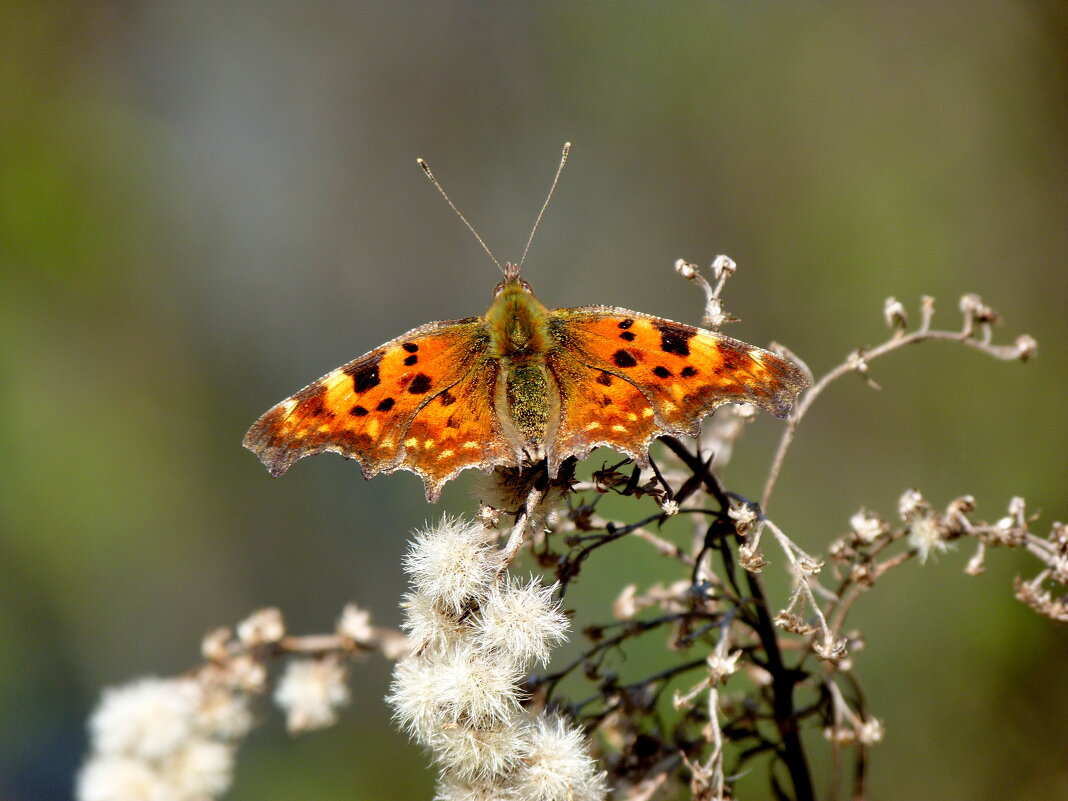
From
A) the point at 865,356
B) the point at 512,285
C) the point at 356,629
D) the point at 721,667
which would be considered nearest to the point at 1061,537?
the point at 865,356

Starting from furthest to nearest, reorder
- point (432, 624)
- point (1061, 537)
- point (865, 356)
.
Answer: point (865, 356) → point (1061, 537) → point (432, 624)

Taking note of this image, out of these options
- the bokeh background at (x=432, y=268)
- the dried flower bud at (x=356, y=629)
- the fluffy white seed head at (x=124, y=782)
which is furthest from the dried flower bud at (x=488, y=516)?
the bokeh background at (x=432, y=268)

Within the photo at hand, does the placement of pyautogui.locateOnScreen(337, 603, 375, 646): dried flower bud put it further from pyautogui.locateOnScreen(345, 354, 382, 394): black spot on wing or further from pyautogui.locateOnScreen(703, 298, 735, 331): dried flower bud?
pyautogui.locateOnScreen(703, 298, 735, 331): dried flower bud

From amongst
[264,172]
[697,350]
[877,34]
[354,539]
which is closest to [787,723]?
[697,350]

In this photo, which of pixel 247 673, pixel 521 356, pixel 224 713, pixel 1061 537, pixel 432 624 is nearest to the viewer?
pixel 432 624

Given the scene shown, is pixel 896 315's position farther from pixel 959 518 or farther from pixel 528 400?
pixel 528 400

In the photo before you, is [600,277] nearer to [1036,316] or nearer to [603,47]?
[603,47]

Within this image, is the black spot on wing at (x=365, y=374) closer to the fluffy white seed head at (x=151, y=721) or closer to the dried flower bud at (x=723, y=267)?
the dried flower bud at (x=723, y=267)
